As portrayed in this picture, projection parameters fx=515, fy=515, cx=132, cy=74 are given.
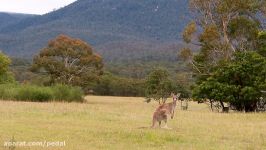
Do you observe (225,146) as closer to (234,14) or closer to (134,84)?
(234,14)

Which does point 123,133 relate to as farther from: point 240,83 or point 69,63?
point 69,63

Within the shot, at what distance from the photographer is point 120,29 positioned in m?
175

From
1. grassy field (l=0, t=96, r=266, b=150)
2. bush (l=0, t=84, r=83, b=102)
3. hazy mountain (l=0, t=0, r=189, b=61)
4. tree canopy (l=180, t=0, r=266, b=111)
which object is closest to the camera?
grassy field (l=0, t=96, r=266, b=150)

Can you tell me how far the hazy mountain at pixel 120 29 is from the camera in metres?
154

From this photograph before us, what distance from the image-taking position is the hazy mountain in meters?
154

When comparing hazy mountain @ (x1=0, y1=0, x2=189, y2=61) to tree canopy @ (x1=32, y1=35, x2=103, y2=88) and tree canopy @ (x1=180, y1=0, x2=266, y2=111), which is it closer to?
tree canopy @ (x1=32, y1=35, x2=103, y2=88)

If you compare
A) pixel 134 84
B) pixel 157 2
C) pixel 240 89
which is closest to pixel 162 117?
pixel 240 89

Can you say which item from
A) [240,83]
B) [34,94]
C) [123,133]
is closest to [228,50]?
[240,83]

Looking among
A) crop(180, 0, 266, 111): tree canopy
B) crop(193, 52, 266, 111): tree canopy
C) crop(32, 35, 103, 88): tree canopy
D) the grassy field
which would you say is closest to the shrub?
crop(32, 35, 103, 88): tree canopy

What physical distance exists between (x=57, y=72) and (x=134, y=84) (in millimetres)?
25448

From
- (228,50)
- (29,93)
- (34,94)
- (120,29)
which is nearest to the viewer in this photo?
(228,50)

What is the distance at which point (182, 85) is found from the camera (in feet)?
162

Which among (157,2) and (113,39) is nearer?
(113,39)

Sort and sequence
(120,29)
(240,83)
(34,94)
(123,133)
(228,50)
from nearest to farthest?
1. (123,133)
2. (240,83)
3. (228,50)
4. (34,94)
5. (120,29)
